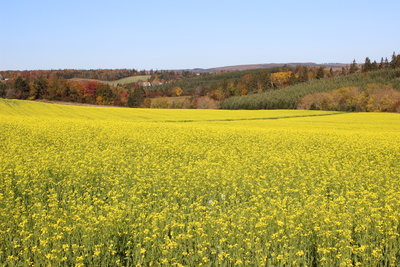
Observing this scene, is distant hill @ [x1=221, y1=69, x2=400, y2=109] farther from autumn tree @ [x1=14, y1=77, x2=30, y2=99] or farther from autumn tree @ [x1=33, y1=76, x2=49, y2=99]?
autumn tree @ [x1=14, y1=77, x2=30, y2=99]

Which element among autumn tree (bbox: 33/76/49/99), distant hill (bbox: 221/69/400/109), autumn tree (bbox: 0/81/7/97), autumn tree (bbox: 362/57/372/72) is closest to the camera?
autumn tree (bbox: 0/81/7/97)

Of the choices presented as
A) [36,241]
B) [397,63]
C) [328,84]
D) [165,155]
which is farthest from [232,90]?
[36,241]

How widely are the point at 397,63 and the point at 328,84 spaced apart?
54.0 metres

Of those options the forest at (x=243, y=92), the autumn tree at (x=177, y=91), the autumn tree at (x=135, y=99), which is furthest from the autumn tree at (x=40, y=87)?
the autumn tree at (x=177, y=91)

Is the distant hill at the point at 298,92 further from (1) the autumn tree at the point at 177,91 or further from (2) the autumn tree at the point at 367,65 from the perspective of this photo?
(1) the autumn tree at the point at 177,91

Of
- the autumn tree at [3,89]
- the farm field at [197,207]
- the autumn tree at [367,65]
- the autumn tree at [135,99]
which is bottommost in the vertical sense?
the autumn tree at [135,99]

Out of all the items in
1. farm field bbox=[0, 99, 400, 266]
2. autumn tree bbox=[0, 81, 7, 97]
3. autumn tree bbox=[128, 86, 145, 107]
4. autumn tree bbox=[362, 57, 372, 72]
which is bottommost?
autumn tree bbox=[128, 86, 145, 107]

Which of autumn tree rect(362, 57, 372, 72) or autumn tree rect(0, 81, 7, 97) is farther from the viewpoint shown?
autumn tree rect(362, 57, 372, 72)

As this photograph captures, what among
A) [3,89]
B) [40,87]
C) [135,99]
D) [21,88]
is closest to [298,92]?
[135,99]

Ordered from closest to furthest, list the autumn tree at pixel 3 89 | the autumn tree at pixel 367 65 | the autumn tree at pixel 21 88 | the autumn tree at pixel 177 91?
the autumn tree at pixel 21 88 → the autumn tree at pixel 3 89 → the autumn tree at pixel 367 65 → the autumn tree at pixel 177 91

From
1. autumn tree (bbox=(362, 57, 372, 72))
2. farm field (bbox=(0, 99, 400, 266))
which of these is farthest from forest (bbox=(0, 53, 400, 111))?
farm field (bbox=(0, 99, 400, 266))

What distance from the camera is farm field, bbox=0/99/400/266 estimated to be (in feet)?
20.6

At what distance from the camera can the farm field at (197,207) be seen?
6.28 m

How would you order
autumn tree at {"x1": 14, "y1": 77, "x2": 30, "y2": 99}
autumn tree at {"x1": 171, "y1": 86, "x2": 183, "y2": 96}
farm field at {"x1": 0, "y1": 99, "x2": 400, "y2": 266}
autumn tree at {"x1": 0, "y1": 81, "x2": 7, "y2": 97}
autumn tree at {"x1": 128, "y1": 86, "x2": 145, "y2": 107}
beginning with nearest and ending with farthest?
farm field at {"x1": 0, "y1": 99, "x2": 400, "y2": 266} < autumn tree at {"x1": 14, "y1": 77, "x2": 30, "y2": 99} < autumn tree at {"x1": 0, "y1": 81, "x2": 7, "y2": 97} < autumn tree at {"x1": 128, "y1": 86, "x2": 145, "y2": 107} < autumn tree at {"x1": 171, "y1": 86, "x2": 183, "y2": 96}
